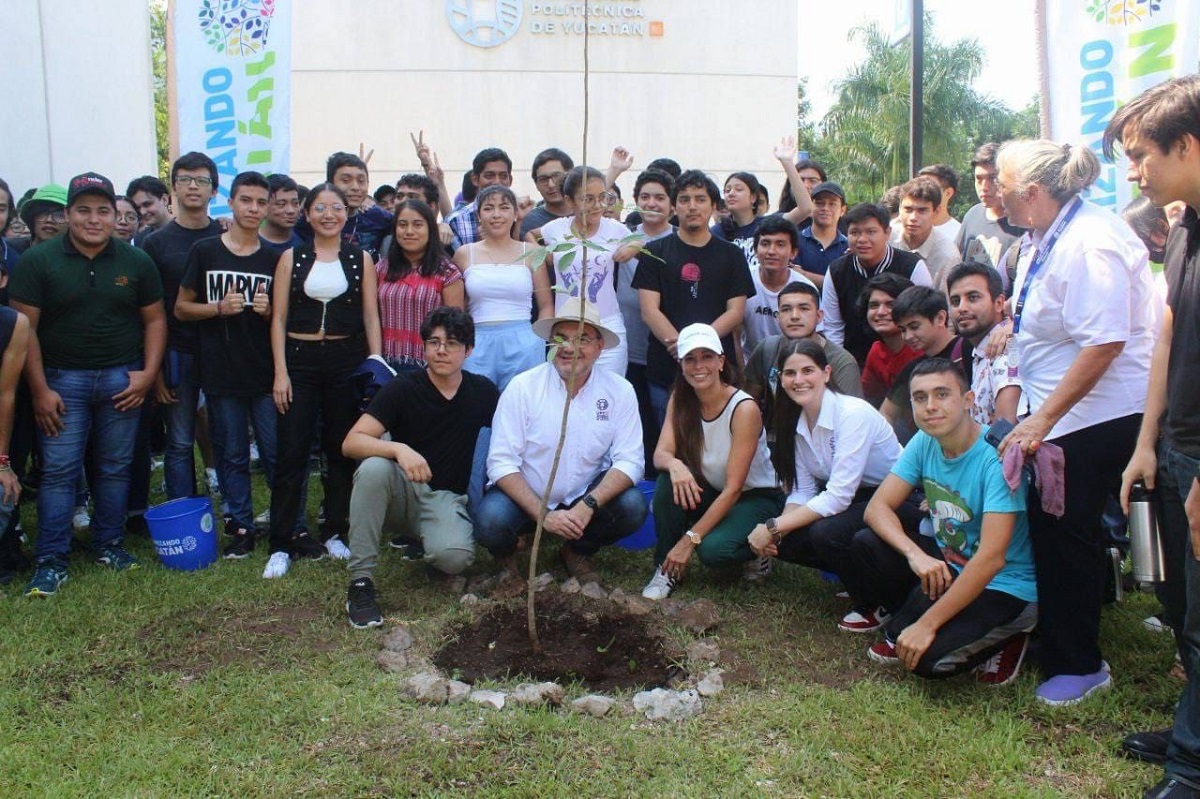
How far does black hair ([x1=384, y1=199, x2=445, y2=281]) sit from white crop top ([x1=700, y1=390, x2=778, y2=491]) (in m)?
1.81

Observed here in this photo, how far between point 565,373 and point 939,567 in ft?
6.53

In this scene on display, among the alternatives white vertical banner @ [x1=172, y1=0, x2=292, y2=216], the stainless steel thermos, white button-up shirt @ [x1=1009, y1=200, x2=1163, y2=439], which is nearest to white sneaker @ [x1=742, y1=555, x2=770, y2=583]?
white button-up shirt @ [x1=1009, y1=200, x2=1163, y2=439]

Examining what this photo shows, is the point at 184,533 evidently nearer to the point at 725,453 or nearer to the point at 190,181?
the point at 190,181

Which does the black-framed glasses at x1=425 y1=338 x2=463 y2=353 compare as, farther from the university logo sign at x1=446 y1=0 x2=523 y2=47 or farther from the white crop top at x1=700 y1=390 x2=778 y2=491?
the university logo sign at x1=446 y1=0 x2=523 y2=47

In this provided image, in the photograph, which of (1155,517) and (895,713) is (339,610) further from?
(1155,517)

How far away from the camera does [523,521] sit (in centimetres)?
469

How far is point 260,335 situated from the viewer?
206 inches

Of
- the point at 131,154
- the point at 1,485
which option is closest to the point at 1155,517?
the point at 1,485

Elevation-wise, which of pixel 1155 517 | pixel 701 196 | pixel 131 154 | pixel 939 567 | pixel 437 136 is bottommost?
pixel 939 567

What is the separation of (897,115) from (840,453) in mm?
30483

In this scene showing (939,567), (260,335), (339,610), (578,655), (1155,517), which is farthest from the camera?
(260,335)

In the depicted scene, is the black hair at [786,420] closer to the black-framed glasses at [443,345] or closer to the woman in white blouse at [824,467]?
the woman in white blouse at [824,467]

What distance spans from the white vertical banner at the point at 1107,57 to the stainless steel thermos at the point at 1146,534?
3559 millimetres

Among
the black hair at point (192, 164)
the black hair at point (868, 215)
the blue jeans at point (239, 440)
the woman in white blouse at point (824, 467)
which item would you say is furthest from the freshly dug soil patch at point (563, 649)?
the black hair at point (192, 164)
